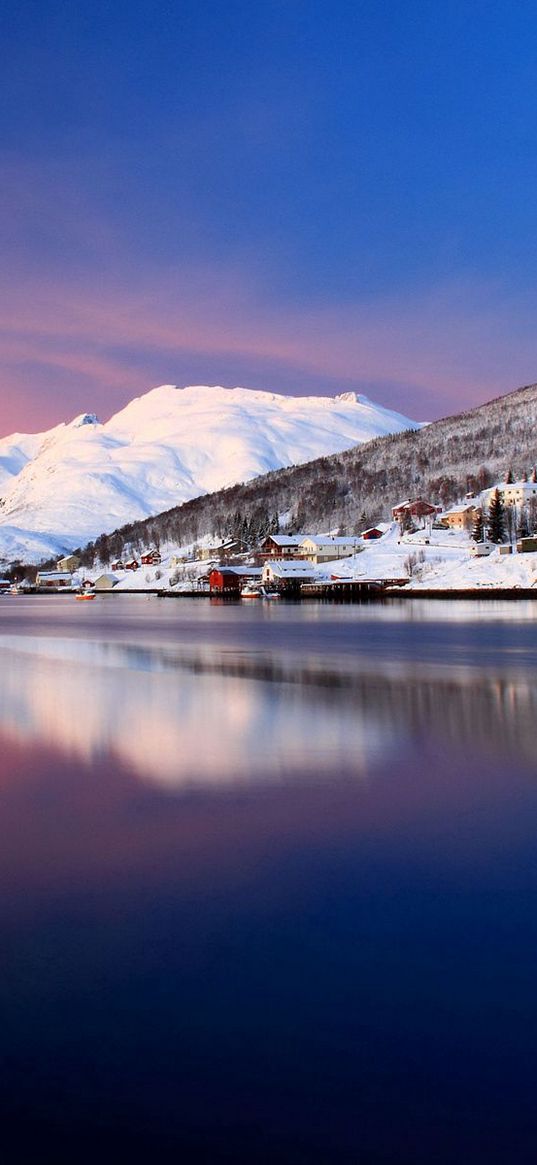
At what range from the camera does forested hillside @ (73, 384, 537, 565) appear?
99.4m

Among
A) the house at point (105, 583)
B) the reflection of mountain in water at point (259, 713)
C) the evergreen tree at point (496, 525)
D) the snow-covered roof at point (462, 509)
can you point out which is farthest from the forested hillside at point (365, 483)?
the reflection of mountain in water at point (259, 713)

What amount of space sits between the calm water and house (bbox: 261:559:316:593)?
60.9m

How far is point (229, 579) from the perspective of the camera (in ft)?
251

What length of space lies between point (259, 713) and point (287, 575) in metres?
60.4

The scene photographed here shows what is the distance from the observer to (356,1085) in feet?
9.77

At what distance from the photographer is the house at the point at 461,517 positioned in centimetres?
7644

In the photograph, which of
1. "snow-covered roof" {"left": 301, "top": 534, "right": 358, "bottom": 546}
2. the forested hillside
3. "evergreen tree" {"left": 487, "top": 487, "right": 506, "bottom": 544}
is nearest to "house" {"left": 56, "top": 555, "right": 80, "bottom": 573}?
the forested hillside

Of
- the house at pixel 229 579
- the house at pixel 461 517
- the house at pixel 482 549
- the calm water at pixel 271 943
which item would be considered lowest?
the calm water at pixel 271 943

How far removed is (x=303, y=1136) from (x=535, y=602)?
43353mm

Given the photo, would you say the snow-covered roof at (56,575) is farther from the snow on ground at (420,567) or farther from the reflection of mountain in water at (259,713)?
the reflection of mountain in water at (259,713)

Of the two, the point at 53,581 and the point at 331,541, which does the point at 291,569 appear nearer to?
the point at 331,541

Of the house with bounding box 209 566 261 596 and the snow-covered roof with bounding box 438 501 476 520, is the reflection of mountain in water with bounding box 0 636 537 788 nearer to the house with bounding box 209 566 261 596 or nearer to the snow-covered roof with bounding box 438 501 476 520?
the house with bounding box 209 566 261 596

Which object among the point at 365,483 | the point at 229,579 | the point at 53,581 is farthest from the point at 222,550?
the point at 53,581

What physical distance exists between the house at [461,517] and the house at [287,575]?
1385cm
